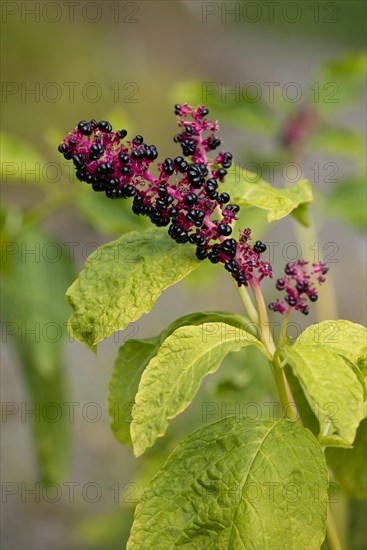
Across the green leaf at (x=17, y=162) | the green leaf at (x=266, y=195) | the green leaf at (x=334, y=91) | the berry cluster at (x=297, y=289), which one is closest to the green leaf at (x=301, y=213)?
the green leaf at (x=266, y=195)

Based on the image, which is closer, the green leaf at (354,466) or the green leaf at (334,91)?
the green leaf at (354,466)

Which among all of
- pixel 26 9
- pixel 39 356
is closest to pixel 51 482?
pixel 39 356

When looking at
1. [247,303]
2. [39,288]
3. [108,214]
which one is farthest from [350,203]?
[247,303]

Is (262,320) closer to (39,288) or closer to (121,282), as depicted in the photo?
(121,282)

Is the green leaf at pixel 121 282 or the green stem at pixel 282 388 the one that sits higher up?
the green leaf at pixel 121 282

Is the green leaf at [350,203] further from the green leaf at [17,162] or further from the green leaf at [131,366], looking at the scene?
the green leaf at [131,366]

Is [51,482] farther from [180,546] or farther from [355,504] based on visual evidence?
[180,546]

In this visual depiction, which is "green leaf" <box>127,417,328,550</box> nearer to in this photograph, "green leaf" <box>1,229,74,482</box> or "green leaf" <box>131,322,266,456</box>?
"green leaf" <box>131,322,266,456</box>
